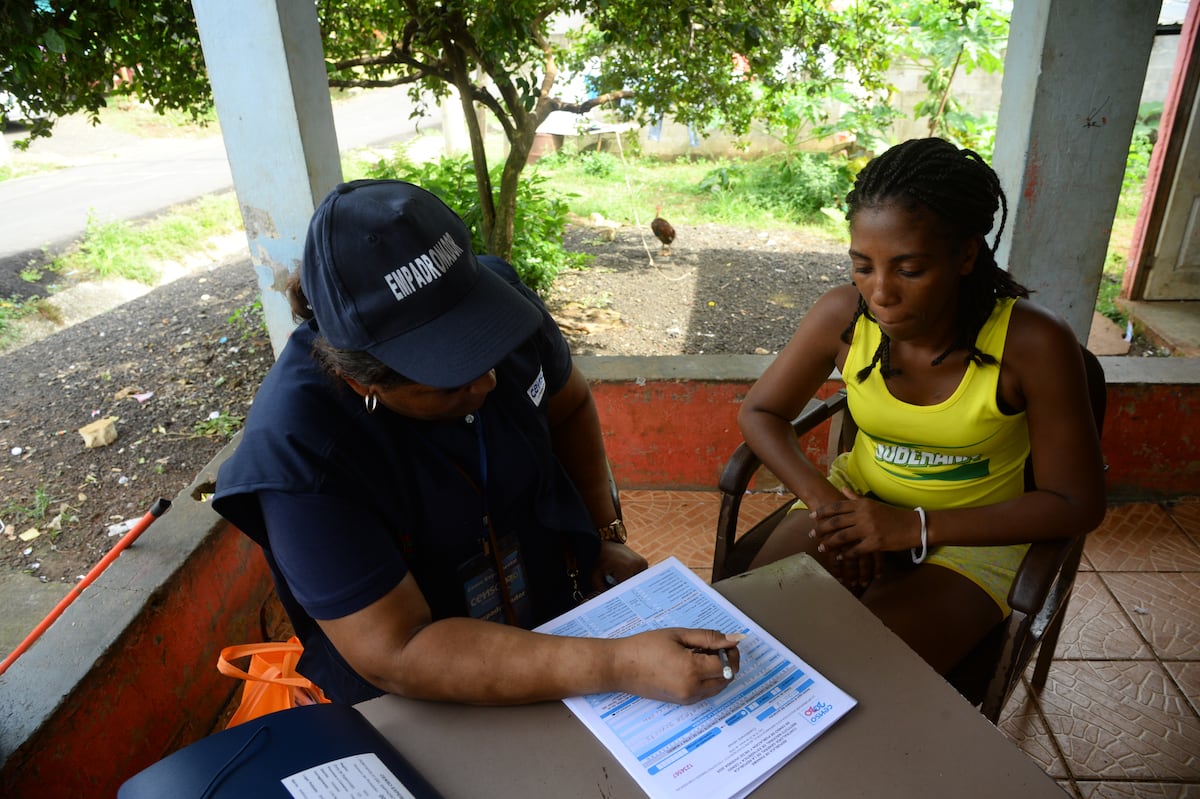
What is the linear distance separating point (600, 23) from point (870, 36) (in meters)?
1.76

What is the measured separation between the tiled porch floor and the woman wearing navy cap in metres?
1.59

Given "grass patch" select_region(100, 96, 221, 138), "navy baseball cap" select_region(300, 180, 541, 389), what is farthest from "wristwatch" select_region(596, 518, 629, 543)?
"grass patch" select_region(100, 96, 221, 138)

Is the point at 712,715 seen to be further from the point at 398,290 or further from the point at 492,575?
the point at 398,290

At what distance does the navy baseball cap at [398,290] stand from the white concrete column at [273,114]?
1393 millimetres

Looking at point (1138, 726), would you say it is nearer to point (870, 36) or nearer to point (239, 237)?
point (870, 36)

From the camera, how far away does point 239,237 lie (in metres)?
9.07

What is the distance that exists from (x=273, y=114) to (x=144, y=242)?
685 cm

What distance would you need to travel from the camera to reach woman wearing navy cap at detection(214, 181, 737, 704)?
115 cm

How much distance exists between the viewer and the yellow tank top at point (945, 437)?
1.66 m

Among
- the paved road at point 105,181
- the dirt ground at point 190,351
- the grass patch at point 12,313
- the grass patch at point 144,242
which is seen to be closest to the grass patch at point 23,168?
the paved road at point 105,181

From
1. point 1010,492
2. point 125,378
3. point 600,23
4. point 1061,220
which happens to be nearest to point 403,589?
point 1010,492

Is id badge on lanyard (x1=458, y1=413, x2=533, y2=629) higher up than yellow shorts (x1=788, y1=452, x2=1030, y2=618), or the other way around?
id badge on lanyard (x1=458, y1=413, x2=533, y2=629)

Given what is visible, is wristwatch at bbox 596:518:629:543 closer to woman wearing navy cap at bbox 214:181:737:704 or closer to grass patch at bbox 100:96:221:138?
woman wearing navy cap at bbox 214:181:737:704

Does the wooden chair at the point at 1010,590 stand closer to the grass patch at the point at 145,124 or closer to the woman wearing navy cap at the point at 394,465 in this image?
the woman wearing navy cap at the point at 394,465
